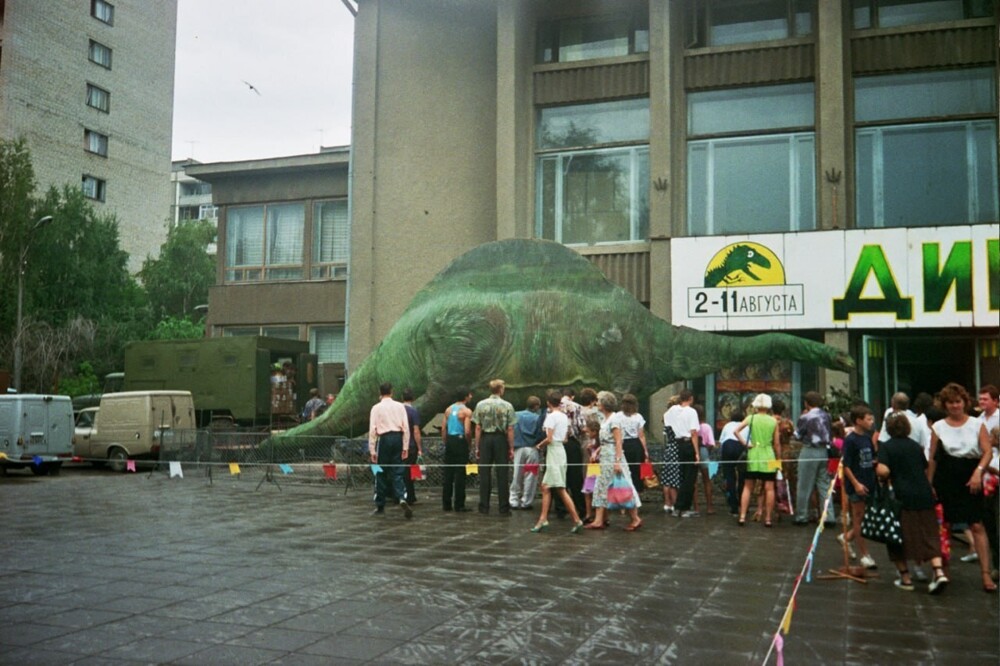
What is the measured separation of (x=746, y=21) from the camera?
→ 20625mm

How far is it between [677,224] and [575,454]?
932 centimetres

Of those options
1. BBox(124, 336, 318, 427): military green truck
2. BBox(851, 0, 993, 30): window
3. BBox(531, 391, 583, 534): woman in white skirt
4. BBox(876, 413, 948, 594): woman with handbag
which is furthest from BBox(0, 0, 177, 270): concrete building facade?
BBox(851, 0, 993, 30): window

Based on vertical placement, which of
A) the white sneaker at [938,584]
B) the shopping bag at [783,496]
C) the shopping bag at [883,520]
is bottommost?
the white sneaker at [938,584]

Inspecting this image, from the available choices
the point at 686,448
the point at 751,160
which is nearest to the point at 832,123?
the point at 751,160

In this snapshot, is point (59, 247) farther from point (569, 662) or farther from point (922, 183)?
point (922, 183)

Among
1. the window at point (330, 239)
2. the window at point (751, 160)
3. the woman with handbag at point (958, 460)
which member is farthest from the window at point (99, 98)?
the window at point (330, 239)

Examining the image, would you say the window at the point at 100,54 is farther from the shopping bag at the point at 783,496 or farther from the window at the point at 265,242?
the window at the point at 265,242

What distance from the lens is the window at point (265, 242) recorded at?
95.7 feet

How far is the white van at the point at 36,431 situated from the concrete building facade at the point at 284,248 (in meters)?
8.56

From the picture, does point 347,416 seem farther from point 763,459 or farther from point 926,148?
point 926,148

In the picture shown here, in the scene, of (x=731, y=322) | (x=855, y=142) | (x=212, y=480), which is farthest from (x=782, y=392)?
(x=212, y=480)

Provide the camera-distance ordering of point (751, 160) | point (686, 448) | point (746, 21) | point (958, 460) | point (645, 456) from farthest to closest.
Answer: point (746, 21)
point (751, 160)
point (645, 456)
point (686, 448)
point (958, 460)

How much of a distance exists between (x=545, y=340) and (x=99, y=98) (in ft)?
25.3

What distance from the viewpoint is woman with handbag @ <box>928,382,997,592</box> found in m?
7.91
